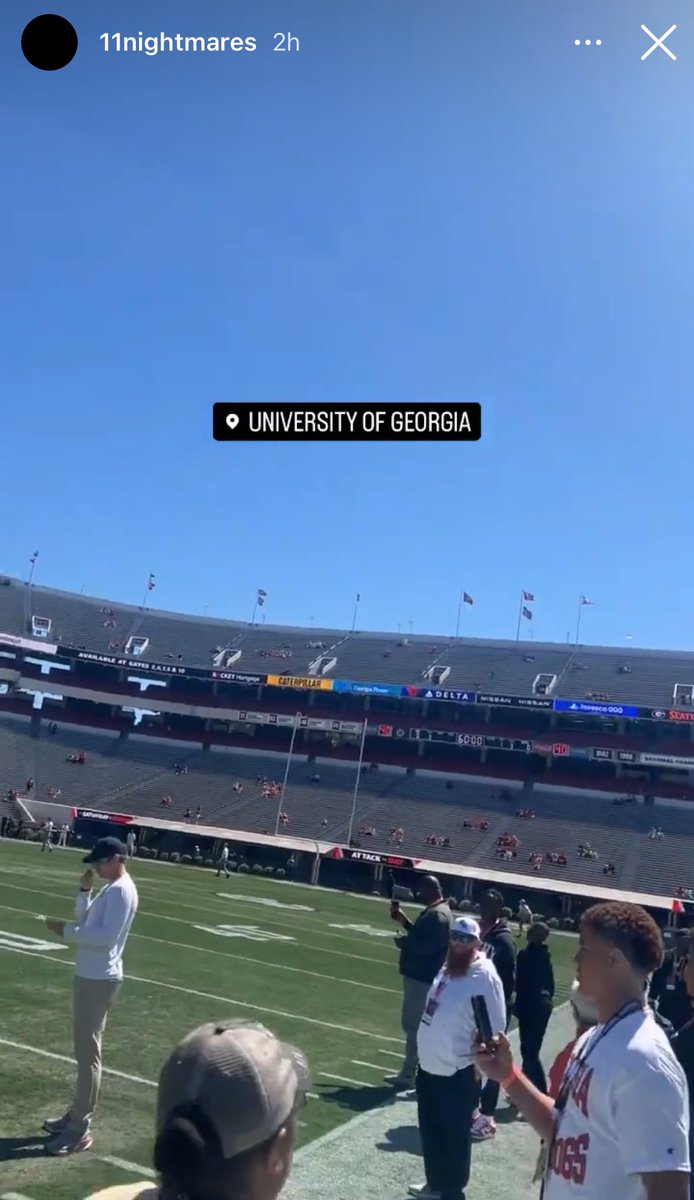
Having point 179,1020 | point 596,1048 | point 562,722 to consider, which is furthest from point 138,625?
point 596,1048

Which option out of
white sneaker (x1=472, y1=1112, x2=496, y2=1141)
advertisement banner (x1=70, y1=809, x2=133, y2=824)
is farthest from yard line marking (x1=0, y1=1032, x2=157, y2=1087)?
advertisement banner (x1=70, y1=809, x2=133, y2=824)

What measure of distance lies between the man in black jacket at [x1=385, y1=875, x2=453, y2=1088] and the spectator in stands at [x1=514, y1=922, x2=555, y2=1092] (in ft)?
2.67

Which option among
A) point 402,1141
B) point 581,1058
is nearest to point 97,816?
point 402,1141

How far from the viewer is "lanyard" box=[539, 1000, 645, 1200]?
2.86m

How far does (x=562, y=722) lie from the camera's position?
51031 mm

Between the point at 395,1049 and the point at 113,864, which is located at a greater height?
the point at 113,864

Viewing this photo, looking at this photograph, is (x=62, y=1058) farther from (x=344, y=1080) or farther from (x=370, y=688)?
(x=370, y=688)

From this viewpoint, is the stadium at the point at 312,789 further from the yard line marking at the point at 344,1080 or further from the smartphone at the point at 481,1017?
the smartphone at the point at 481,1017

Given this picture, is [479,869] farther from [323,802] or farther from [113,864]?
[113,864]

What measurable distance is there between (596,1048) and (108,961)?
411cm

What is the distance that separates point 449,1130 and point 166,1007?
5.83m

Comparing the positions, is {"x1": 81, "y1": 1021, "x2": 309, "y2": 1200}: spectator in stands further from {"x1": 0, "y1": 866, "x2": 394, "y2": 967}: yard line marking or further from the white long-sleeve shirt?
{"x1": 0, "y1": 866, "x2": 394, "y2": 967}: yard line marking

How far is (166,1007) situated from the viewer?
33.9 ft

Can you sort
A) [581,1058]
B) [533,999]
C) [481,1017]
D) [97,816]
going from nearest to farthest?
[581,1058] < [481,1017] < [533,999] < [97,816]
